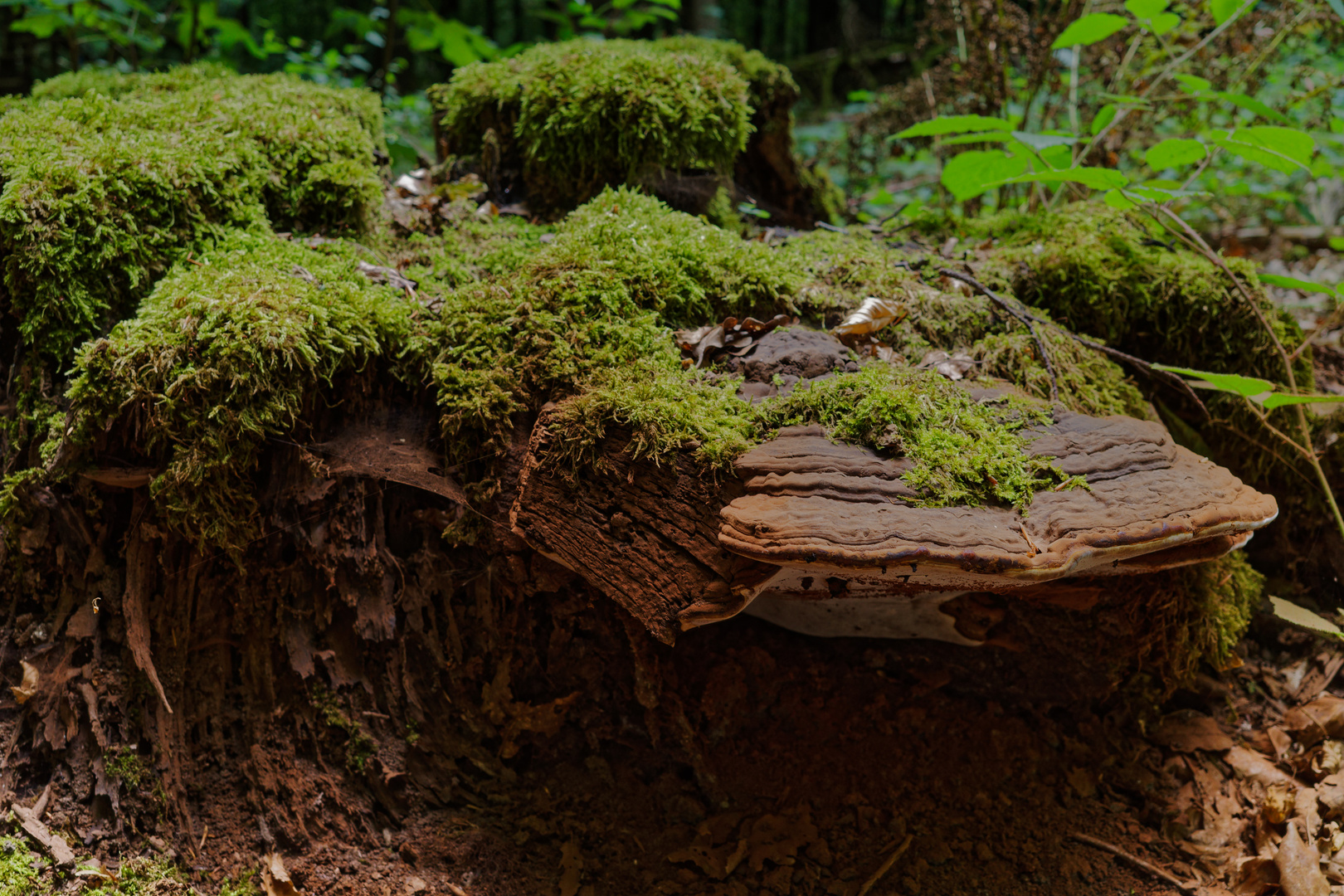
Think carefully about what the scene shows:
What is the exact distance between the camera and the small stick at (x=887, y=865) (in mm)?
2523

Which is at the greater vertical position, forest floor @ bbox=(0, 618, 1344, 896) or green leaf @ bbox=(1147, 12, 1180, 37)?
green leaf @ bbox=(1147, 12, 1180, 37)

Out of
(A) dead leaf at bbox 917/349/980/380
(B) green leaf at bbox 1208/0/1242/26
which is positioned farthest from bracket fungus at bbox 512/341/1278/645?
(B) green leaf at bbox 1208/0/1242/26

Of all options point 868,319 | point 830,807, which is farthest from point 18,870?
point 868,319

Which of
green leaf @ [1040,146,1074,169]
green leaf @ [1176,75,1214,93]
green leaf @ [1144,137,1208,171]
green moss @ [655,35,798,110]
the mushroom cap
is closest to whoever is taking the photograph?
the mushroom cap

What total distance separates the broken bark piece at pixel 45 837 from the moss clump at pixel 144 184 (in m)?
1.59

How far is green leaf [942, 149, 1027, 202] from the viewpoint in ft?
10.9

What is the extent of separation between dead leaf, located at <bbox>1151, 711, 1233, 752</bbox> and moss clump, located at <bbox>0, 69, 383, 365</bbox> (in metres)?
4.07

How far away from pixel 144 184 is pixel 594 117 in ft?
6.30

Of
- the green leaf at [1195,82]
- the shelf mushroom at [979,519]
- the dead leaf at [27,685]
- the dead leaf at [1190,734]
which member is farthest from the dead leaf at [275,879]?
the green leaf at [1195,82]

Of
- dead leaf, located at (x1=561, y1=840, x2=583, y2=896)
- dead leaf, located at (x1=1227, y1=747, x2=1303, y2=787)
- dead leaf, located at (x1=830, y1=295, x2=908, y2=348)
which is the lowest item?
dead leaf, located at (x1=561, y1=840, x2=583, y2=896)

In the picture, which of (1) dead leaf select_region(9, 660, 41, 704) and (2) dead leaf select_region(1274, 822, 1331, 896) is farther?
(1) dead leaf select_region(9, 660, 41, 704)

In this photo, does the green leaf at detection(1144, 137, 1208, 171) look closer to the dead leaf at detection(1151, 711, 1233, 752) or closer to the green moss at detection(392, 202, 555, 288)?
the dead leaf at detection(1151, 711, 1233, 752)

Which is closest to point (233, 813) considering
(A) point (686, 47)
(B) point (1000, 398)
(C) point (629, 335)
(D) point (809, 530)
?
(C) point (629, 335)

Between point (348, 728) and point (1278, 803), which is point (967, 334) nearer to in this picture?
point (1278, 803)
